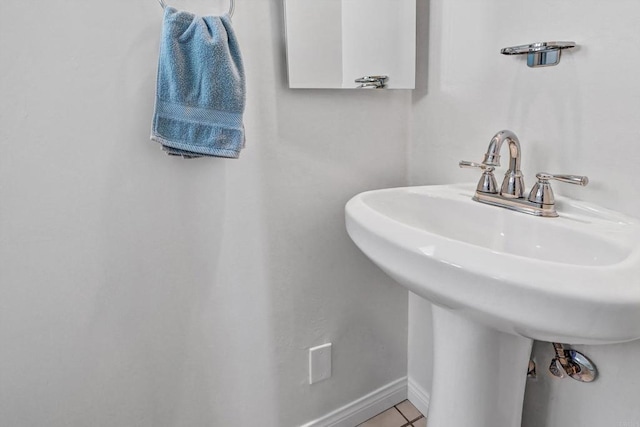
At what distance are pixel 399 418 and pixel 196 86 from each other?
1172 mm

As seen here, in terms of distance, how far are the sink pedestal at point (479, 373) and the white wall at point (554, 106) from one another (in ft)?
0.48

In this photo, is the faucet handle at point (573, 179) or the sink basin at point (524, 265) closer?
the sink basin at point (524, 265)

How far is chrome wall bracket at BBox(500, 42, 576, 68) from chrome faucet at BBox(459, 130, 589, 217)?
15cm

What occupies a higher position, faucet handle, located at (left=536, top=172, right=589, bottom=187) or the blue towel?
the blue towel

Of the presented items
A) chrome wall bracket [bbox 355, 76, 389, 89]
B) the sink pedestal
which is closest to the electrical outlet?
the sink pedestal

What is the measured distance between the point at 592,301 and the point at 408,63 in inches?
32.1

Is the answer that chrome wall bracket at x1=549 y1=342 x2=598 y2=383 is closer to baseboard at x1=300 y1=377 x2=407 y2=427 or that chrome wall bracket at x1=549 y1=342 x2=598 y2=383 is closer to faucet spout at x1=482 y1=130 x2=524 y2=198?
faucet spout at x1=482 y1=130 x2=524 y2=198

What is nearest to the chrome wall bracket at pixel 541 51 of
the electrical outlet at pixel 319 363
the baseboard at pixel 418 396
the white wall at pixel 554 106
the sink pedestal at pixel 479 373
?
the white wall at pixel 554 106

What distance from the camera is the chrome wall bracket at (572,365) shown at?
0.77 metres

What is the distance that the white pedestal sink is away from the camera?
0.45m

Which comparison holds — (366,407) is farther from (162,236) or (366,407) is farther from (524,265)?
(524,265)

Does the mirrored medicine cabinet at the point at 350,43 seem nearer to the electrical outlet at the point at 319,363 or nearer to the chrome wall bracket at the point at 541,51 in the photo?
the chrome wall bracket at the point at 541,51

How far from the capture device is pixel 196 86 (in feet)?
2.54

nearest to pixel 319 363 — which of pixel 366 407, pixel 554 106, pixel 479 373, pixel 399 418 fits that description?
pixel 366 407
